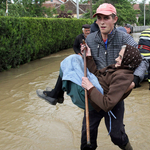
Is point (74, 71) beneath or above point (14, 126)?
above

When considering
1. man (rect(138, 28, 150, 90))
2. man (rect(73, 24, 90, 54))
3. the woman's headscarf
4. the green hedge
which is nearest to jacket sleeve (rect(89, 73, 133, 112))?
the woman's headscarf

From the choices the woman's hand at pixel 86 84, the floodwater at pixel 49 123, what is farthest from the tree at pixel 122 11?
the woman's hand at pixel 86 84

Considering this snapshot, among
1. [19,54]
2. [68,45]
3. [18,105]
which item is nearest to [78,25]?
[68,45]

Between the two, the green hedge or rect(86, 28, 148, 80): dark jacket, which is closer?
rect(86, 28, 148, 80): dark jacket

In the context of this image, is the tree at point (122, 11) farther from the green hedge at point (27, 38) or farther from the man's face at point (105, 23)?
the man's face at point (105, 23)

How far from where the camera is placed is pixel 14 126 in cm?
438

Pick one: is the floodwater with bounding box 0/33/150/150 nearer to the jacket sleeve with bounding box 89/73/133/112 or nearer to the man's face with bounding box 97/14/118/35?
the jacket sleeve with bounding box 89/73/133/112

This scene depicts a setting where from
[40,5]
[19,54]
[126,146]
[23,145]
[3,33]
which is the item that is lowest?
[23,145]

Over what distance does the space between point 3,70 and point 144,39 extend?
572 cm

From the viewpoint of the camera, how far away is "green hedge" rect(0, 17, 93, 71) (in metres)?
9.02

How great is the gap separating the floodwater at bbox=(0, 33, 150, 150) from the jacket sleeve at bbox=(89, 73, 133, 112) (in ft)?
5.16

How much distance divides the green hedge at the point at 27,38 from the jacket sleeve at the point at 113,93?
22.8 feet

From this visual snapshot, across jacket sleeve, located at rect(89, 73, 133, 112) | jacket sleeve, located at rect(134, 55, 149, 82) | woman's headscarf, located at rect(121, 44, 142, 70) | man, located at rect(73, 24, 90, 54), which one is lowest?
jacket sleeve, located at rect(89, 73, 133, 112)

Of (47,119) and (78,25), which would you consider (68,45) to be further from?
(47,119)
